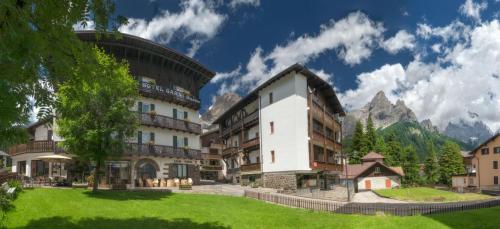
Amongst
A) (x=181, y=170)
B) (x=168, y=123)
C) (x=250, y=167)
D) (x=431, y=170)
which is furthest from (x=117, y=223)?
(x=431, y=170)

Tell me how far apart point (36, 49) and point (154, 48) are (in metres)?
37.5

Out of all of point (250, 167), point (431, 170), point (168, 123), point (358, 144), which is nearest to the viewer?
point (168, 123)

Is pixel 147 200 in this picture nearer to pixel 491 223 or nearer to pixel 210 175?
pixel 491 223

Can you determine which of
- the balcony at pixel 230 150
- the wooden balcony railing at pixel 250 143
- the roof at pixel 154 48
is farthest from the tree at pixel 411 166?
the roof at pixel 154 48

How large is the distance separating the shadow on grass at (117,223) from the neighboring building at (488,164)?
255 feet

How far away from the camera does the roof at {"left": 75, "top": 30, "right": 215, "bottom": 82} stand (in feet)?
128

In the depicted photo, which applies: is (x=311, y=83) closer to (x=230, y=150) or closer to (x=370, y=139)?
(x=230, y=150)

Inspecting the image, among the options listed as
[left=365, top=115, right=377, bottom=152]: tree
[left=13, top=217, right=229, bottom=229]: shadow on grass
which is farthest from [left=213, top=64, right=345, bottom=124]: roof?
[left=13, top=217, right=229, bottom=229]: shadow on grass

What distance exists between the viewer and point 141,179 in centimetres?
4172

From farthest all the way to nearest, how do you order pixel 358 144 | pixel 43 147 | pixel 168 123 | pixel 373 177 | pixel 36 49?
pixel 358 144, pixel 373 177, pixel 168 123, pixel 43 147, pixel 36 49

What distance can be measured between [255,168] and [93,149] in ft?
85.2

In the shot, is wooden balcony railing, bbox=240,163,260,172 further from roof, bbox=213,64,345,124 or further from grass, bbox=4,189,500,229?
grass, bbox=4,189,500,229

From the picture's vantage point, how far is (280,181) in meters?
46.0

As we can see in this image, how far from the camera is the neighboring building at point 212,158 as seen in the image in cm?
7069
